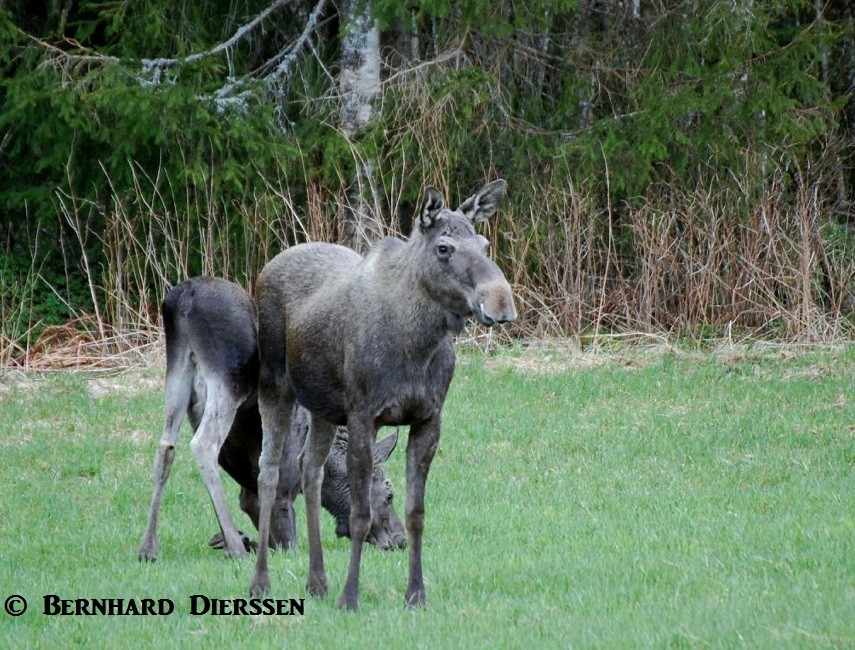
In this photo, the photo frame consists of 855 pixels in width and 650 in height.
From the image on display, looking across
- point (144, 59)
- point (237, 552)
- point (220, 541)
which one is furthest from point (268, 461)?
point (144, 59)

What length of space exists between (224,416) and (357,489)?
242 centimetres

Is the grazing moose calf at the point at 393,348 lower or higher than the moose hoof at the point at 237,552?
higher

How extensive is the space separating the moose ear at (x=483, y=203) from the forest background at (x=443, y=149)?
8.83 metres

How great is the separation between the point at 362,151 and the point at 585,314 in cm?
368

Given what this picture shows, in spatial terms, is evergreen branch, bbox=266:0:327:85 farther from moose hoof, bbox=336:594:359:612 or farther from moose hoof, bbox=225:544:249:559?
moose hoof, bbox=336:594:359:612

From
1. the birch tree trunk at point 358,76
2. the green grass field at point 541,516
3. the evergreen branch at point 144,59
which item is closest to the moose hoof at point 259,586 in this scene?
the green grass field at point 541,516

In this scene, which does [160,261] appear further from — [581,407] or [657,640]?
[657,640]

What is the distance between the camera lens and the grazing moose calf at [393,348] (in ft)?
21.9

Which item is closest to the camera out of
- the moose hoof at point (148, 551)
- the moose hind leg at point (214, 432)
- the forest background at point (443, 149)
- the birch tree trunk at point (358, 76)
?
the moose hoof at point (148, 551)

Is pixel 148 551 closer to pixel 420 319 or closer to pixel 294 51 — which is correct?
pixel 420 319

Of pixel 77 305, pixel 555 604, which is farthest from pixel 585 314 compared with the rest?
pixel 555 604

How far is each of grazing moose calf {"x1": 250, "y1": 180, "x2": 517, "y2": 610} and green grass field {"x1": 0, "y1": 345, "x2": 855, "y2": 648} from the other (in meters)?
0.52

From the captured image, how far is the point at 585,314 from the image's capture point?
→ 1653 cm

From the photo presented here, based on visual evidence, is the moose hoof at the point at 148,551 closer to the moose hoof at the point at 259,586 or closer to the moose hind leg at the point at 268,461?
the moose hind leg at the point at 268,461
